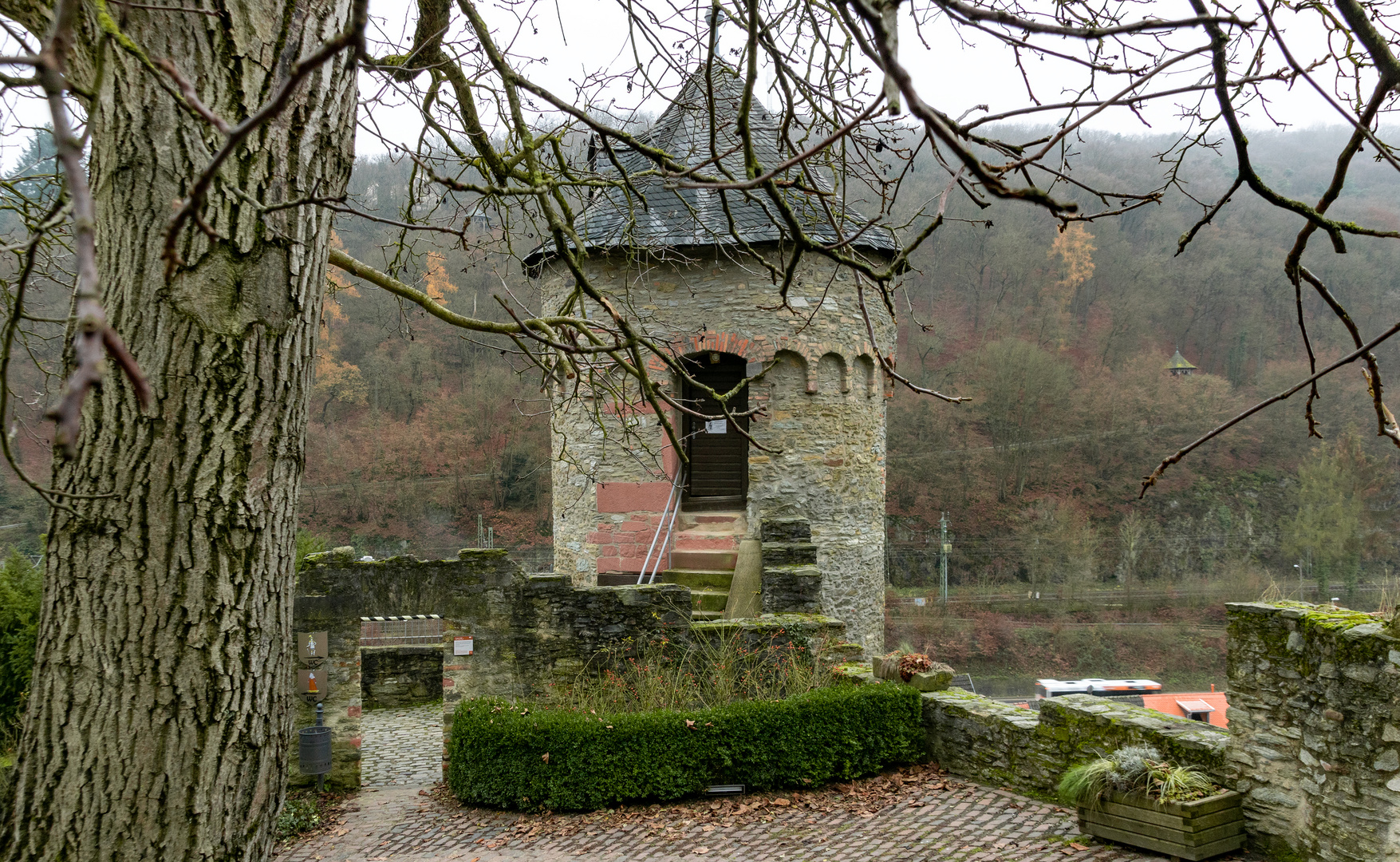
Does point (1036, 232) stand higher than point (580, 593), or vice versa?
point (1036, 232)

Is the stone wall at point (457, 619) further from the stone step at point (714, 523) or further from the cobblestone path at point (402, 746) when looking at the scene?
the stone step at point (714, 523)

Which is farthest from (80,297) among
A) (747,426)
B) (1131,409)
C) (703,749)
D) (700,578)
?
(1131,409)

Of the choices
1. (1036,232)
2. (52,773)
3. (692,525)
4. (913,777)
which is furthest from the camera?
(1036,232)

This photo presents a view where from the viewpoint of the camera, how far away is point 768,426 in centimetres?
1007

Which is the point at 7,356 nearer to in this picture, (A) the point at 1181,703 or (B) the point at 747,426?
(B) the point at 747,426

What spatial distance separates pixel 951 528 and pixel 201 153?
1162 inches

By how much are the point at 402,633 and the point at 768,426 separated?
10.3 meters

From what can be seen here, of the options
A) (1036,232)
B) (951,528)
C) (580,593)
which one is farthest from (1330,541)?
(580,593)

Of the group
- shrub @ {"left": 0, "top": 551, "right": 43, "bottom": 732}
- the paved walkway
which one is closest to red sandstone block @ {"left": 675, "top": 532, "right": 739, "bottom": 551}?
the paved walkway

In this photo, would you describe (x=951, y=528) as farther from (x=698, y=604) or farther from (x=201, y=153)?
(x=201, y=153)

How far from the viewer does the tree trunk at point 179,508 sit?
188cm

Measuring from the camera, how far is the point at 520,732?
7.39 m

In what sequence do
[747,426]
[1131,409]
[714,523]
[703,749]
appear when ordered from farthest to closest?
[1131,409] → [714,523] → [747,426] → [703,749]

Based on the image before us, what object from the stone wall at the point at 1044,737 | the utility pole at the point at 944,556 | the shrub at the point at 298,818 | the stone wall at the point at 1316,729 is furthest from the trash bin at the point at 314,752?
the utility pole at the point at 944,556
